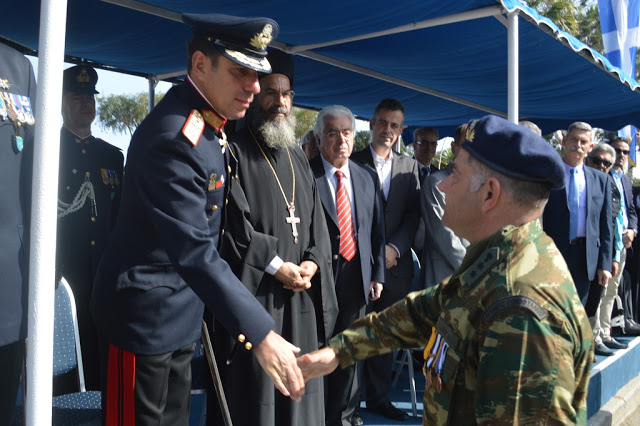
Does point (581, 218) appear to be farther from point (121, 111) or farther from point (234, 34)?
point (121, 111)

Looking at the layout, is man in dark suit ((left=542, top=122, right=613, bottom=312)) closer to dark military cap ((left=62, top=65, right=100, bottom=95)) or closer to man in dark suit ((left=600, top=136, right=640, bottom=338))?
man in dark suit ((left=600, top=136, right=640, bottom=338))

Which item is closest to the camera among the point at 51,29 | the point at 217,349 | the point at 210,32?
the point at 51,29

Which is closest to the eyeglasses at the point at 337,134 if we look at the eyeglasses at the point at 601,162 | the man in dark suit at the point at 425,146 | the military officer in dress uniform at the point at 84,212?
the military officer in dress uniform at the point at 84,212

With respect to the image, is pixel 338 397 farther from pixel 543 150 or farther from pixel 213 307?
pixel 543 150

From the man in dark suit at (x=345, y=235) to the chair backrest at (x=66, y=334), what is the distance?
1.51 meters

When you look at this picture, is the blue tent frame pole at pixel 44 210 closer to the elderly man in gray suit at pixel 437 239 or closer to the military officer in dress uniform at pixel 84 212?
the military officer in dress uniform at pixel 84 212

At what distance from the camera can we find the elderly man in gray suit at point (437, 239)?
398 centimetres

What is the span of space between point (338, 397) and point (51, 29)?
8.98ft

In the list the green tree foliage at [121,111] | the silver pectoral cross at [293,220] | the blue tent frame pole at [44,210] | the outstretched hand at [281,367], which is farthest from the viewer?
the green tree foliage at [121,111]

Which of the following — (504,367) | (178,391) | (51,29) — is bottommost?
(178,391)

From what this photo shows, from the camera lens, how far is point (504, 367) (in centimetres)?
125

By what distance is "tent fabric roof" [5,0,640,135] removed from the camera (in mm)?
4027

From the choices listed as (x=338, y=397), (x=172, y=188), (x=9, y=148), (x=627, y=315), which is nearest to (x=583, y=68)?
(x=627, y=315)

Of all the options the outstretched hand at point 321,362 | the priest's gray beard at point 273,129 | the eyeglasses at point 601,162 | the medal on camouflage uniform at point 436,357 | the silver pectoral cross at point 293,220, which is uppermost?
the eyeglasses at point 601,162
